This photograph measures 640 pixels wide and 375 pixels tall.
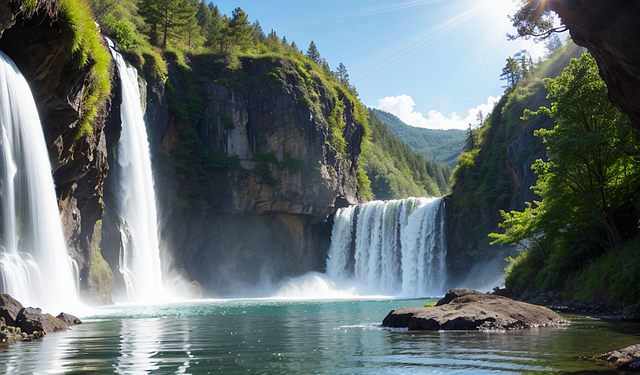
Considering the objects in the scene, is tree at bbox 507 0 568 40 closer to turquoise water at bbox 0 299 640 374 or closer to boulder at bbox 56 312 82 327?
turquoise water at bbox 0 299 640 374

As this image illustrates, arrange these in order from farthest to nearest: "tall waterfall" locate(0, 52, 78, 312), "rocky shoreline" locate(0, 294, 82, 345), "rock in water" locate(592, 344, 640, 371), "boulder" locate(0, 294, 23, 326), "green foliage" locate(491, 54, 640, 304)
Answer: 1. "green foliage" locate(491, 54, 640, 304)
2. "tall waterfall" locate(0, 52, 78, 312)
3. "boulder" locate(0, 294, 23, 326)
4. "rocky shoreline" locate(0, 294, 82, 345)
5. "rock in water" locate(592, 344, 640, 371)

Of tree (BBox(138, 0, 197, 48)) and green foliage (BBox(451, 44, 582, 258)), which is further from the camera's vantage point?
tree (BBox(138, 0, 197, 48))

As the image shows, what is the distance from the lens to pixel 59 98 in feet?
68.0

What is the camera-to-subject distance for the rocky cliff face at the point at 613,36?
11.2 m

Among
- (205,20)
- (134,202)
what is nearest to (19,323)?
(134,202)

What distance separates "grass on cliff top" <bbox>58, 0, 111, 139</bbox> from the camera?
61.8ft

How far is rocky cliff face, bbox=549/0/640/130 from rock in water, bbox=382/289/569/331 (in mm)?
6004

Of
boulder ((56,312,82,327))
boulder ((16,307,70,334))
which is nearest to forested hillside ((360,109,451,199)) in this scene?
boulder ((56,312,82,327))

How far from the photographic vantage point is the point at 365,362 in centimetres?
929

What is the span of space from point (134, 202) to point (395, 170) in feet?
285

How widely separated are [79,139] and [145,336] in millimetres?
13750

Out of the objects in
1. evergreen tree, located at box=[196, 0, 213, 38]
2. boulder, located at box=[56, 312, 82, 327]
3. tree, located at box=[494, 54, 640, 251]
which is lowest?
boulder, located at box=[56, 312, 82, 327]

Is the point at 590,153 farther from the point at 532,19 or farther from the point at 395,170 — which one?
the point at 395,170

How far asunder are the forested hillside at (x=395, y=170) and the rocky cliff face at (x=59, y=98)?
78.5m
